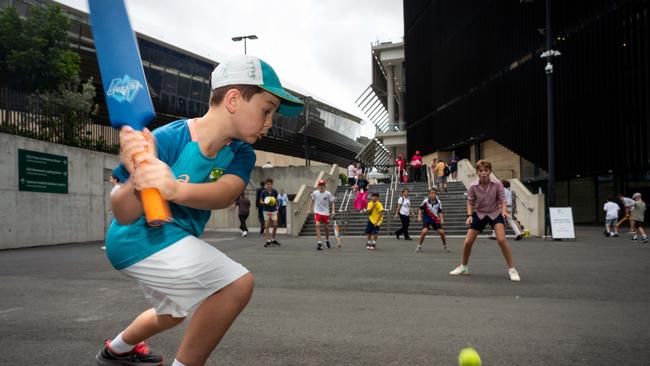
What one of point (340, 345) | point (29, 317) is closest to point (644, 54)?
point (340, 345)

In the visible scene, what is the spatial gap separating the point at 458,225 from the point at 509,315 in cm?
1516

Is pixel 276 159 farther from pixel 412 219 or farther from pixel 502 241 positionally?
pixel 502 241

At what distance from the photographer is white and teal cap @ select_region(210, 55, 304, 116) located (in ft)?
7.34

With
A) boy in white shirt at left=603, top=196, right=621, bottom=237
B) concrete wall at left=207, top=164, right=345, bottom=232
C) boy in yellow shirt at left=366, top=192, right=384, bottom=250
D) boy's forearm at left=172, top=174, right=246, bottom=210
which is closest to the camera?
boy's forearm at left=172, top=174, right=246, bottom=210

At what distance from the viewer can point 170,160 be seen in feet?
7.36

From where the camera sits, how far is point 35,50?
17688 mm

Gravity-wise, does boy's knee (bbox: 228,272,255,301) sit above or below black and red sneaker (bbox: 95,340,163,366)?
above


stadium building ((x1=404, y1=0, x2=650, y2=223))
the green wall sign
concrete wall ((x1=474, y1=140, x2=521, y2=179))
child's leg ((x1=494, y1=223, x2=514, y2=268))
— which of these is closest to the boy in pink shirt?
child's leg ((x1=494, y1=223, x2=514, y2=268))

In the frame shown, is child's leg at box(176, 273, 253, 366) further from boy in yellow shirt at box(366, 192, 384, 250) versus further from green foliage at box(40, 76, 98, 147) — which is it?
green foliage at box(40, 76, 98, 147)

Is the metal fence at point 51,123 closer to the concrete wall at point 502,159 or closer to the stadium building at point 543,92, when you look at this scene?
the stadium building at point 543,92

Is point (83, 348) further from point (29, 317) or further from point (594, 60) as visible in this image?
point (594, 60)

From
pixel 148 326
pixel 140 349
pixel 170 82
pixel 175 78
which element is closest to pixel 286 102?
pixel 148 326

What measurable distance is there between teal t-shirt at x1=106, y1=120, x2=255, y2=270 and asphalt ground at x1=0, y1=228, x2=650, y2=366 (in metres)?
1.39

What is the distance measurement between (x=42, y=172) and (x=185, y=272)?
15231mm
